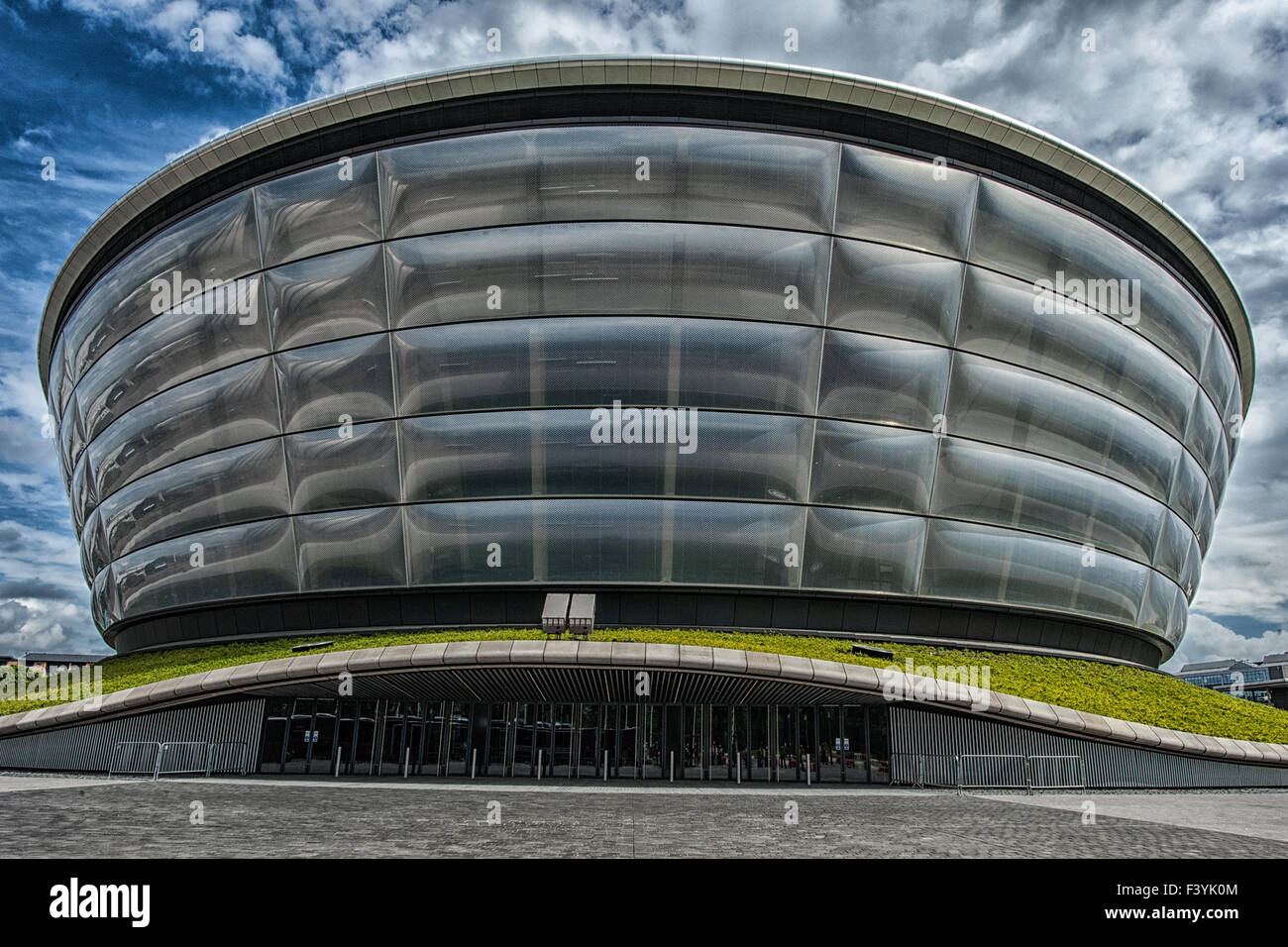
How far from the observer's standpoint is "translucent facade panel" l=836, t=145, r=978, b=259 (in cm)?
2741

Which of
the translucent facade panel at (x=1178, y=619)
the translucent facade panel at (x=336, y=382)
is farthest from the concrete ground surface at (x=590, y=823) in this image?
the translucent facade panel at (x=1178, y=619)

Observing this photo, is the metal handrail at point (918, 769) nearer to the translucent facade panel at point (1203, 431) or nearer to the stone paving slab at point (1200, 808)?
the stone paving slab at point (1200, 808)

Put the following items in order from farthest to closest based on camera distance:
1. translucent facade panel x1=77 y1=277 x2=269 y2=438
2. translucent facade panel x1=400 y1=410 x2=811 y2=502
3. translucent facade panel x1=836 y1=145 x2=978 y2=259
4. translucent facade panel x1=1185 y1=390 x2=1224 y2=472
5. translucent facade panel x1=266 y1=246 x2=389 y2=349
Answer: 1. translucent facade panel x1=1185 y1=390 x2=1224 y2=472
2. translucent facade panel x1=77 y1=277 x2=269 y2=438
3. translucent facade panel x1=266 y1=246 x2=389 y2=349
4. translucent facade panel x1=836 y1=145 x2=978 y2=259
5. translucent facade panel x1=400 y1=410 x2=811 y2=502

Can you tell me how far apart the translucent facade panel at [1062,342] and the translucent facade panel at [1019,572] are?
5.57m

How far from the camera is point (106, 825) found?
10.6 m

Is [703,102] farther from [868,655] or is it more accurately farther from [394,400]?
[868,655]

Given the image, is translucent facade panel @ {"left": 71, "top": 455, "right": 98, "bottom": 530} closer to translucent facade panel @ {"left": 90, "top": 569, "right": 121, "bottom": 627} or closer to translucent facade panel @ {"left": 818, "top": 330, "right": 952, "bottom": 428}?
translucent facade panel @ {"left": 90, "top": 569, "right": 121, "bottom": 627}

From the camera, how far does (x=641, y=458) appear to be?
26.7 m

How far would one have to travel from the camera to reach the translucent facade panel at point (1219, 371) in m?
35.4

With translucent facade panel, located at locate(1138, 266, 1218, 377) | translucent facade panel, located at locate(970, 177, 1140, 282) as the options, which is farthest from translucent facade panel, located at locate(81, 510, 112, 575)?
translucent facade panel, located at locate(1138, 266, 1218, 377)

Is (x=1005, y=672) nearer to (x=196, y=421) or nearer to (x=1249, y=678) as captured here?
(x=196, y=421)

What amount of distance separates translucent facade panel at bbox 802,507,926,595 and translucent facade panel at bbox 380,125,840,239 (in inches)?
348

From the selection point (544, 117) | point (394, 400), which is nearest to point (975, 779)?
point (394, 400)

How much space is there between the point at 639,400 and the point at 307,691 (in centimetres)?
1217
